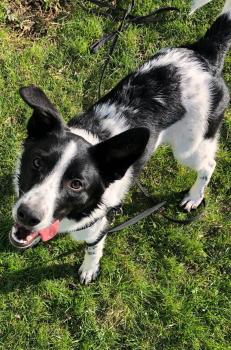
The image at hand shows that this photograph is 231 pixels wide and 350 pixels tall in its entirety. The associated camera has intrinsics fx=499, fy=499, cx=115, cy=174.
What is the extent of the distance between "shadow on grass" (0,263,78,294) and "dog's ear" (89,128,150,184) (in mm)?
1577

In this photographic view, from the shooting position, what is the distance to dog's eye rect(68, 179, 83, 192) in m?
3.30

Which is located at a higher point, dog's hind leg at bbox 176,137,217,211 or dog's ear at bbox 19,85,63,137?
dog's ear at bbox 19,85,63,137

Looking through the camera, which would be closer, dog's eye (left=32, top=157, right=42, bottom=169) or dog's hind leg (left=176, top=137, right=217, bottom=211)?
dog's eye (left=32, top=157, right=42, bottom=169)

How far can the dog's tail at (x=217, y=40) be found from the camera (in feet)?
13.9

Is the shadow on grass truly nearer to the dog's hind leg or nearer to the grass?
the grass

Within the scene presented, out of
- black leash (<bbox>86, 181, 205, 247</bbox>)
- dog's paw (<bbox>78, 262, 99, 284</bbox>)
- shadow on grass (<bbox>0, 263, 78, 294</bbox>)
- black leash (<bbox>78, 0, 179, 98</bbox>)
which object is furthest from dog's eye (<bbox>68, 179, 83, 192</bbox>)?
black leash (<bbox>78, 0, 179, 98</bbox>)

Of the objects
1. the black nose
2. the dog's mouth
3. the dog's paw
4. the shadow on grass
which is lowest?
the shadow on grass

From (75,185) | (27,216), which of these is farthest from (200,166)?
(27,216)

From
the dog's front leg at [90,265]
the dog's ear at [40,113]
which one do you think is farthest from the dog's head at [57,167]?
the dog's front leg at [90,265]

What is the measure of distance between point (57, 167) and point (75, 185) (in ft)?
0.61

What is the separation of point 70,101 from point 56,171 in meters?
2.41

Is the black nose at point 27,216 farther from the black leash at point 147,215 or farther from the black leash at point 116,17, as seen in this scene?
the black leash at point 116,17

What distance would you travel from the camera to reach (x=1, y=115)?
208 inches

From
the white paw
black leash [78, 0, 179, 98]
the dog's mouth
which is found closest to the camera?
the dog's mouth
